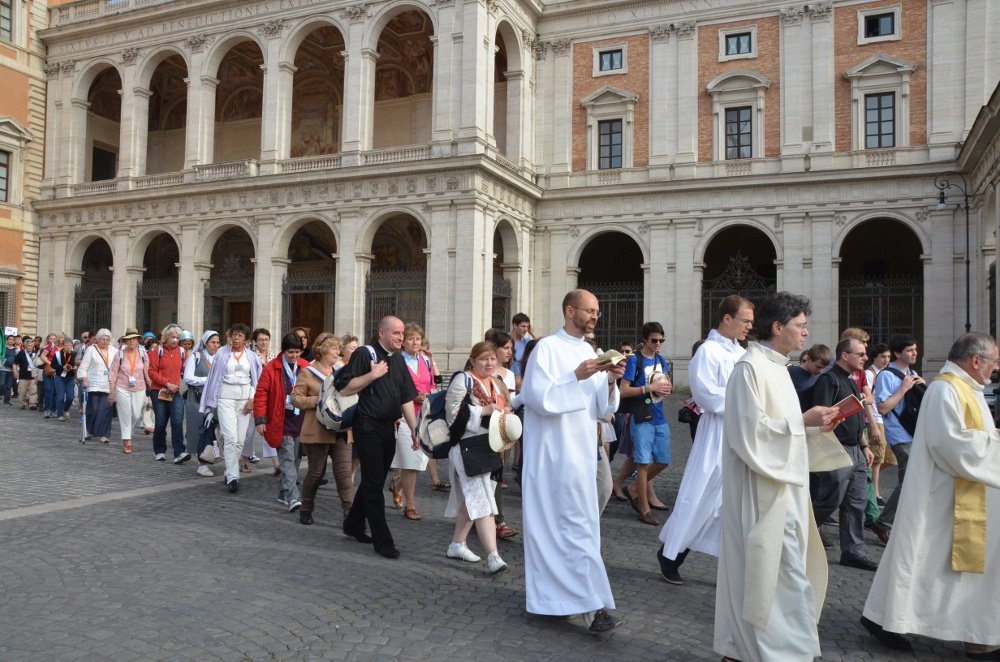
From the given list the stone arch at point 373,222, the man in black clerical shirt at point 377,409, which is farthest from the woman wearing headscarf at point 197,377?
the stone arch at point 373,222

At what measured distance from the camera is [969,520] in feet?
13.7

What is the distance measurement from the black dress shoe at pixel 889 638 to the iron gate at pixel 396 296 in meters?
20.8

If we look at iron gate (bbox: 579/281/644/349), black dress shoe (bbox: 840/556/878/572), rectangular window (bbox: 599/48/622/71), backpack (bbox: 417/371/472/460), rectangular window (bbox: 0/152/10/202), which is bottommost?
black dress shoe (bbox: 840/556/878/572)

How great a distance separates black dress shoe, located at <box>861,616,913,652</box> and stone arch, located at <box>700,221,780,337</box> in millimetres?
20477

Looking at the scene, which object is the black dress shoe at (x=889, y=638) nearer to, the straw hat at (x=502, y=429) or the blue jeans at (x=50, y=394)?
the straw hat at (x=502, y=429)

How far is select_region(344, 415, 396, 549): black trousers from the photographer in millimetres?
6253

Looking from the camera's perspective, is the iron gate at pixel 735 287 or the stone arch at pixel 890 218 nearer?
the stone arch at pixel 890 218

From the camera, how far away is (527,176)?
26.5 meters

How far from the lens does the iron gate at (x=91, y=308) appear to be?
2992 centimetres

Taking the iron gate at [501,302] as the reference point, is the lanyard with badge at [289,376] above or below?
below

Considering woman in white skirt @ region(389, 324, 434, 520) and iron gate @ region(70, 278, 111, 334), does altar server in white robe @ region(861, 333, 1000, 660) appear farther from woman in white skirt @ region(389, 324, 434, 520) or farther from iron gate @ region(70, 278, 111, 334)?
iron gate @ region(70, 278, 111, 334)

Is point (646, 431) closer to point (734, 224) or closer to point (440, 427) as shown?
point (440, 427)

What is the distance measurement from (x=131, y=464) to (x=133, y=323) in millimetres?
20202

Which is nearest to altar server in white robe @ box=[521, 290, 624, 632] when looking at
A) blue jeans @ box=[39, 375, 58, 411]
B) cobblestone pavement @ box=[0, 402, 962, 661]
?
cobblestone pavement @ box=[0, 402, 962, 661]
